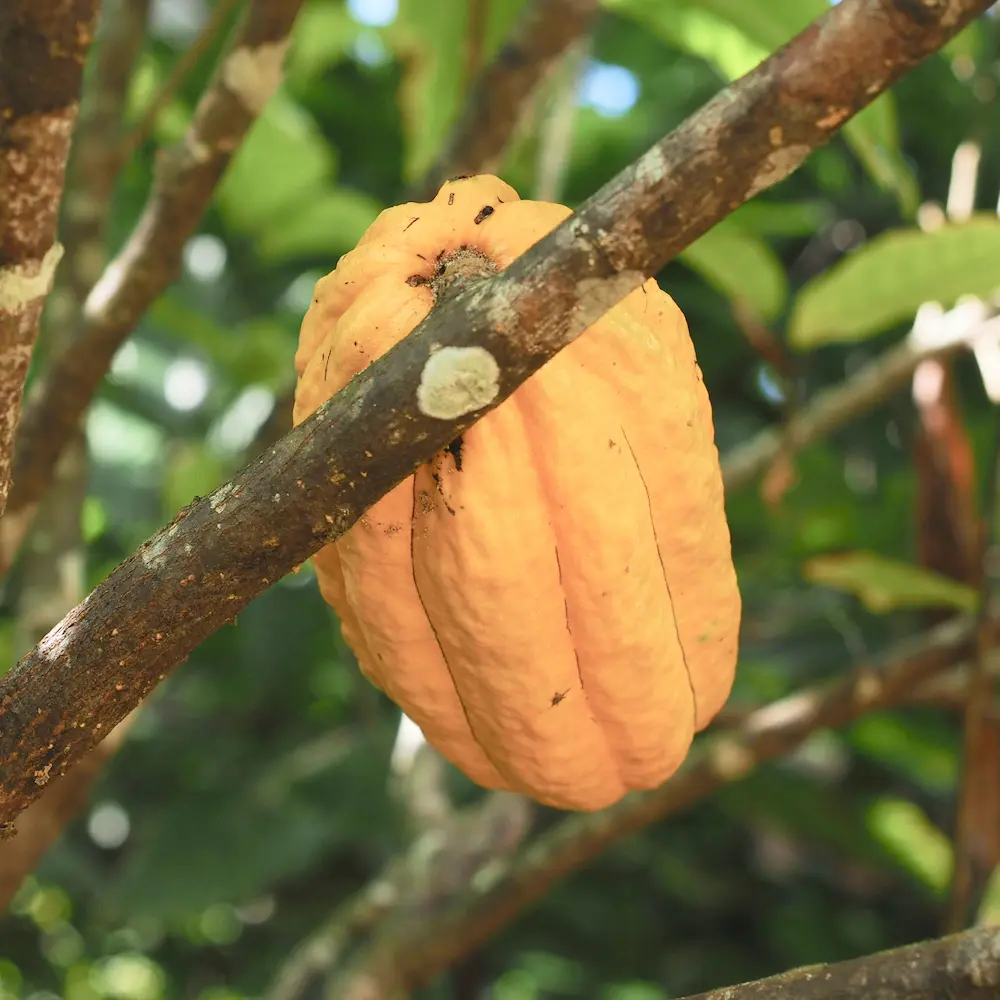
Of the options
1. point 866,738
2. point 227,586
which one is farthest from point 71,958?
point 227,586

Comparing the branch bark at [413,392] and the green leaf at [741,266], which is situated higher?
the green leaf at [741,266]

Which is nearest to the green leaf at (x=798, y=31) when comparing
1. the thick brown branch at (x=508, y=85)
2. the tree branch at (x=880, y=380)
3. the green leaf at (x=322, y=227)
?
the thick brown branch at (x=508, y=85)

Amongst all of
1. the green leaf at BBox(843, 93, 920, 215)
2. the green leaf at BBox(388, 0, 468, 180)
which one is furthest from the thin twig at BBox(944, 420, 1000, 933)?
the green leaf at BBox(388, 0, 468, 180)

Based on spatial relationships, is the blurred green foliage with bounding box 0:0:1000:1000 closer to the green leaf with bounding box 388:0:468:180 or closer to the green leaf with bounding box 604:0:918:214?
the green leaf with bounding box 388:0:468:180

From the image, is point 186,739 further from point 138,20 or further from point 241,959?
point 138,20

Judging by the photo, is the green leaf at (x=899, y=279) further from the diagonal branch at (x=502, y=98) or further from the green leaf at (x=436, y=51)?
the green leaf at (x=436, y=51)
